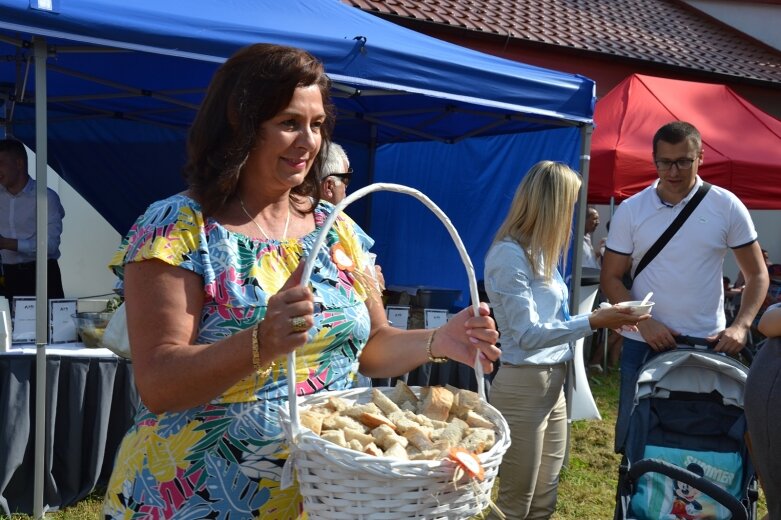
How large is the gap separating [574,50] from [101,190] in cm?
849

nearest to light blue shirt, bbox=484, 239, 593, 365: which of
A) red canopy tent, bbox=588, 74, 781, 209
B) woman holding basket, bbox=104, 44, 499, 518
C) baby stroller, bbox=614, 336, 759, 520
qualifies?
baby stroller, bbox=614, 336, 759, 520

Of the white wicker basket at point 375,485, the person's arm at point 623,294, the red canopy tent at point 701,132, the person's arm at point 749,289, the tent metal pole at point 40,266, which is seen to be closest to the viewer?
the white wicker basket at point 375,485

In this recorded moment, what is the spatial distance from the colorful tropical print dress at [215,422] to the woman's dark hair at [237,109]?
62mm

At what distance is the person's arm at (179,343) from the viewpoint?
1194 millimetres

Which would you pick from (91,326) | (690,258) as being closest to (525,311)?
(690,258)

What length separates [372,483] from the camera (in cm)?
116

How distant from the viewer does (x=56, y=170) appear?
639 centimetres

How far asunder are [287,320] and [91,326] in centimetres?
317

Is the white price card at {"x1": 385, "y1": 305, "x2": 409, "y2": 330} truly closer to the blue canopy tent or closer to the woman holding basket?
the blue canopy tent

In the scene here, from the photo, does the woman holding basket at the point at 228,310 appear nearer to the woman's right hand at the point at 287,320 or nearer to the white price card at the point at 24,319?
the woman's right hand at the point at 287,320

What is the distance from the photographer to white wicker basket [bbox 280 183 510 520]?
1.15 metres

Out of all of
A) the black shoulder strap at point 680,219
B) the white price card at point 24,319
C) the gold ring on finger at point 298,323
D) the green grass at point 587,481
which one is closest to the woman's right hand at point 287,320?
the gold ring on finger at point 298,323

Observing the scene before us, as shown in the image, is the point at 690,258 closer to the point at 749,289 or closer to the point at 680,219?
the point at 680,219

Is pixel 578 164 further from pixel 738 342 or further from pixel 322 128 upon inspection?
pixel 322 128
